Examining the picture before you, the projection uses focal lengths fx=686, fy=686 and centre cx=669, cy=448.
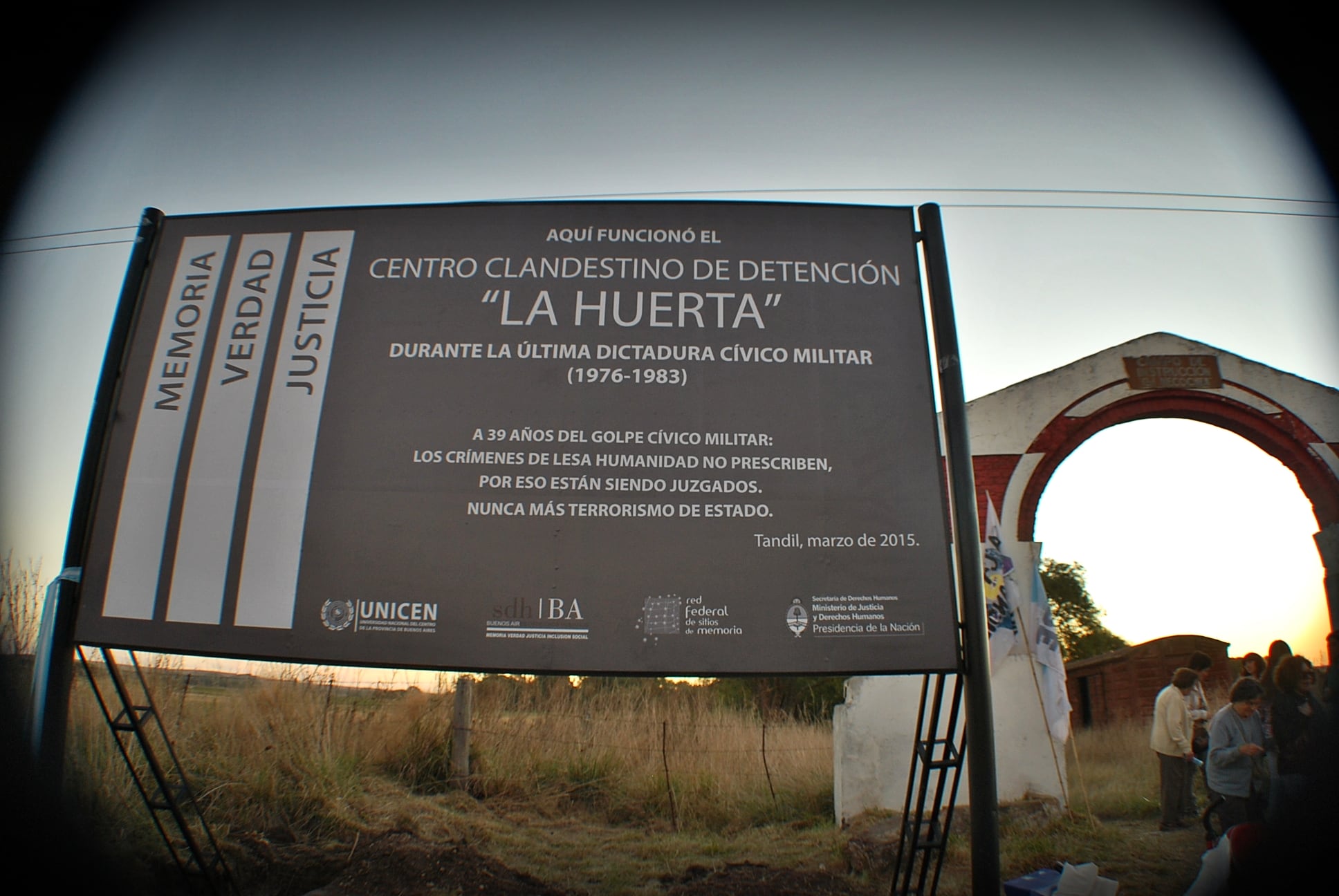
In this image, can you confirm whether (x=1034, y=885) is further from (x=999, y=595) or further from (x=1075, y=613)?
(x=1075, y=613)

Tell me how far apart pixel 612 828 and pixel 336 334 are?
20.9 feet

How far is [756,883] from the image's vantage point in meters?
6.18

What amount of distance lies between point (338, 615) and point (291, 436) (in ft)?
3.47

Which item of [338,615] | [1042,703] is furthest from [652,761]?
[338,615]

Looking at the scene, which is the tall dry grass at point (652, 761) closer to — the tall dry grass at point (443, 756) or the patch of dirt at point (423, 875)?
the tall dry grass at point (443, 756)

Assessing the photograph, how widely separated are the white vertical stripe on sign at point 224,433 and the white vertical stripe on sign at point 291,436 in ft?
0.40

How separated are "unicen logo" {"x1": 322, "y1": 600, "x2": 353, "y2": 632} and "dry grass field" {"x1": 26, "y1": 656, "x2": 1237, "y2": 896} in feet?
9.37

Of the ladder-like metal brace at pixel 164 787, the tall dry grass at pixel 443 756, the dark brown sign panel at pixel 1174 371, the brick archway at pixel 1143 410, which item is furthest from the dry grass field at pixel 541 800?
the dark brown sign panel at pixel 1174 371

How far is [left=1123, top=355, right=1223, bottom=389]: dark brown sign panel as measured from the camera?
751cm

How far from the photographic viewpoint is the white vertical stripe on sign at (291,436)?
3.65 m

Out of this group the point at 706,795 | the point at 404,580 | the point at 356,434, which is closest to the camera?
the point at 404,580

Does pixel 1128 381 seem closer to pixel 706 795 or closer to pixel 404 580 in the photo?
pixel 706 795

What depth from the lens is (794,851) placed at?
6707 millimetres

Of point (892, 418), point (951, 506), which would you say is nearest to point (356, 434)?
point (892, 418)
